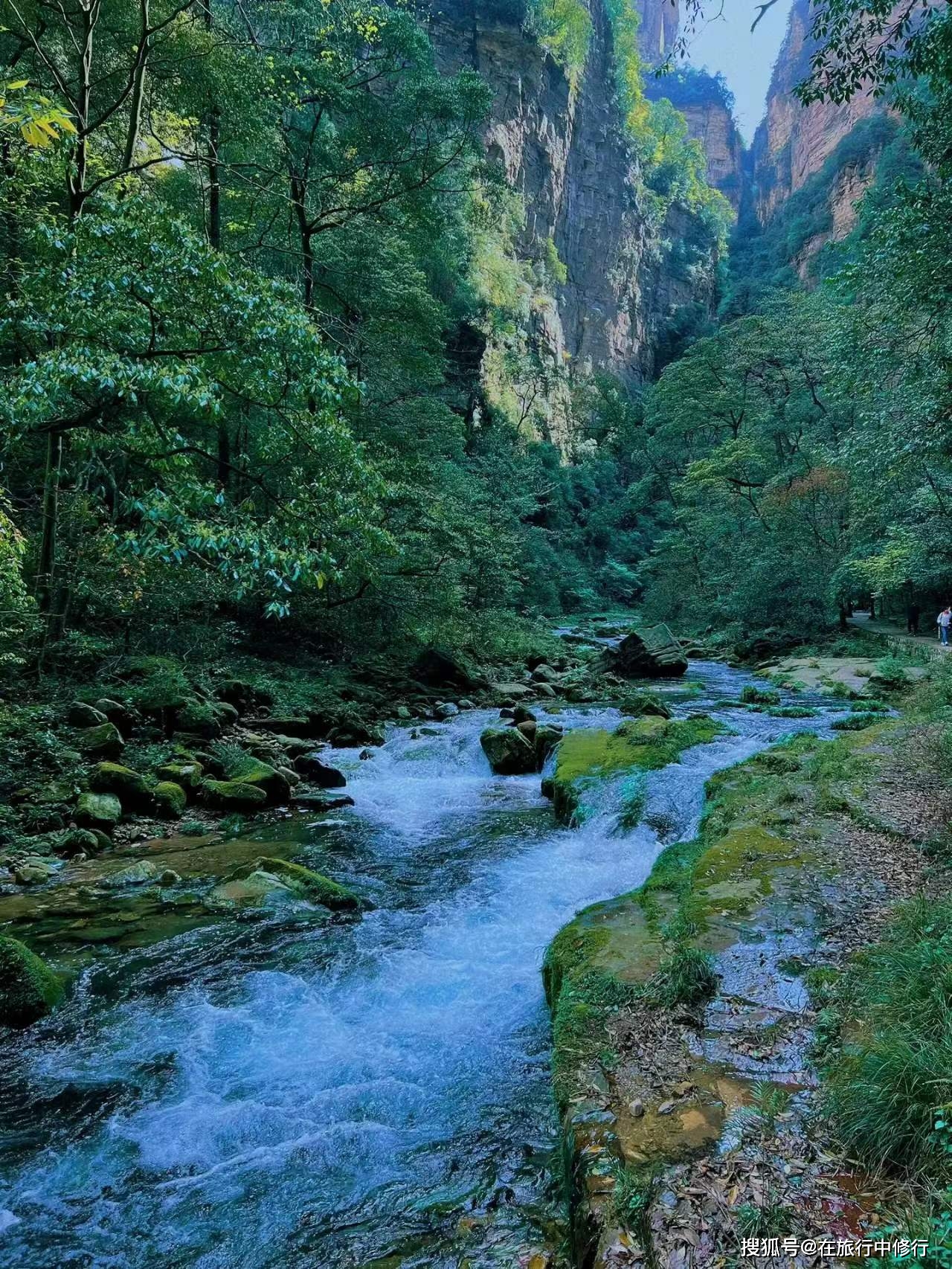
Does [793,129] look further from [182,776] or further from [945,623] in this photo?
[182,776]

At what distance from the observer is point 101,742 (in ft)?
29.5

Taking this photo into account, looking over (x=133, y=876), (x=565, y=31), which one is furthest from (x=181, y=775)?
(x=565, y=31)

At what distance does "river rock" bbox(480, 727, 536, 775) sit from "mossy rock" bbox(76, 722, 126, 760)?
5.63 m

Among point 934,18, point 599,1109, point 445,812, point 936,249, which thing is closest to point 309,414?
point 445,812

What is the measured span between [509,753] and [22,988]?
7.58 m

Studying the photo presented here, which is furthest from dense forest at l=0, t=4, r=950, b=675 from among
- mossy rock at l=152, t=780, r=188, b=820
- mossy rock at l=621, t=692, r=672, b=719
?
mossy rock at l=621, t=692, r=672, b=719

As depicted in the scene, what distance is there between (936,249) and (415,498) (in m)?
10.4

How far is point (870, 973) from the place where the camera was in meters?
3.45

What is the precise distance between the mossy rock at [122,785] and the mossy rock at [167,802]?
10cm

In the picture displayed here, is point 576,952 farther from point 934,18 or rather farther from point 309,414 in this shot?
point 934,18

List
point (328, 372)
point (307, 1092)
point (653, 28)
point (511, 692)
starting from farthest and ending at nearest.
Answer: point (653, 28) < point (511, 692) < point (328, 372) < point (307, 1092)

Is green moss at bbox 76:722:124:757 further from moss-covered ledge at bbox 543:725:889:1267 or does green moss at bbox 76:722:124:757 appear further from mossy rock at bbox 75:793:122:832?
moss-covered ledge at bbox 543:725:889:1267

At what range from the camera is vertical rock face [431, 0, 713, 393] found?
42.6m

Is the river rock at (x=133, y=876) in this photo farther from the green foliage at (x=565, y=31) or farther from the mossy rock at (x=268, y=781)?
the green foliage at (x=565, y=31)
